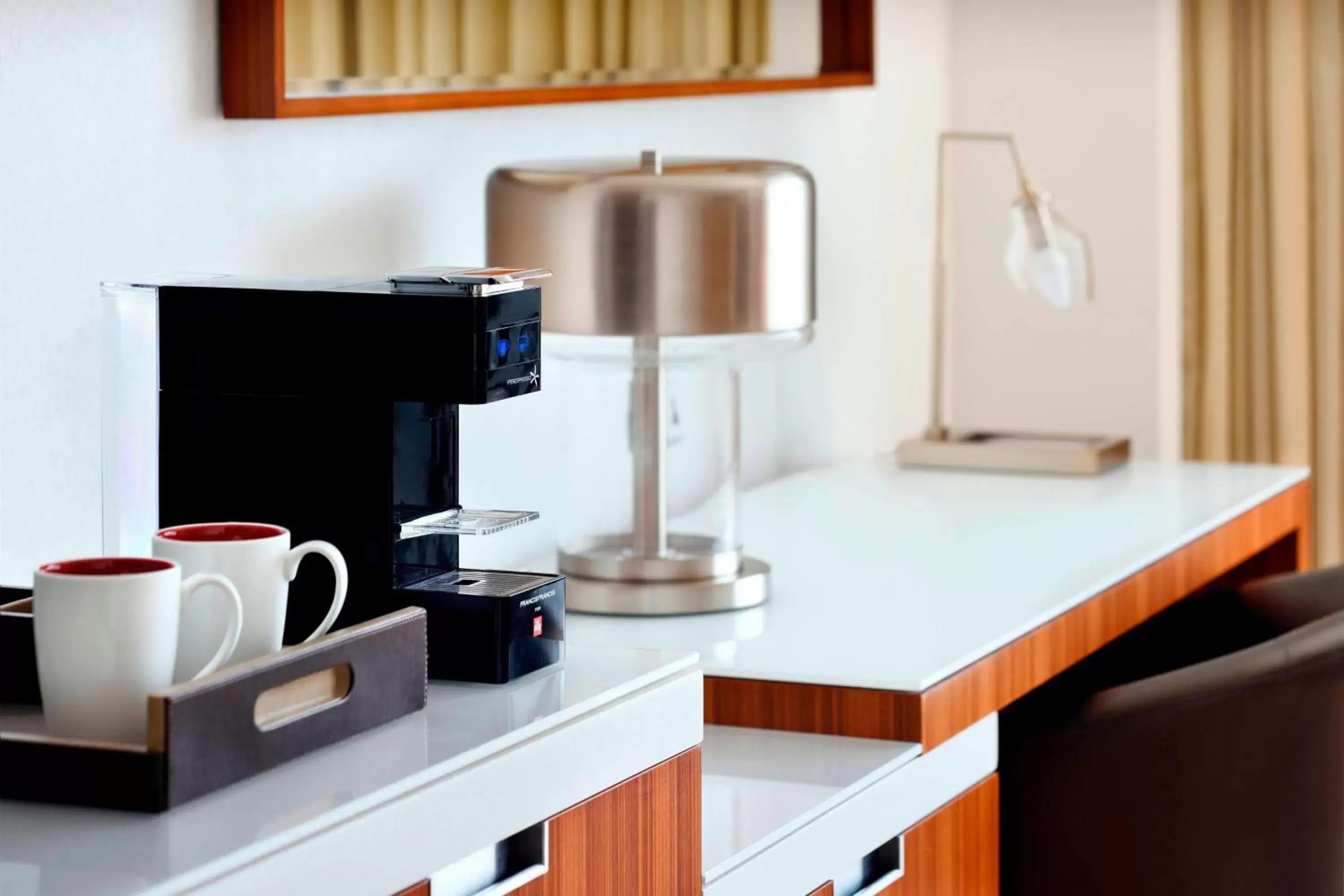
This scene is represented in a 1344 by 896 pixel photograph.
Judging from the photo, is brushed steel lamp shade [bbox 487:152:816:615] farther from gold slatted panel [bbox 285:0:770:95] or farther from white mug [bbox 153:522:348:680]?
white mug [bbox 153:522:348:680]

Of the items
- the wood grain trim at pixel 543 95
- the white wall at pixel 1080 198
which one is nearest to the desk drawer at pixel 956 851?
the wood grain trim at pixel 543 95

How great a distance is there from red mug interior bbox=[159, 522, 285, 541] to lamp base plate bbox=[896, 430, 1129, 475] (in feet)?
6.41

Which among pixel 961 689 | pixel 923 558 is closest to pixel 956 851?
pixel 961 689

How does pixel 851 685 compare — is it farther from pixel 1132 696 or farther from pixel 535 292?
pixel 535 292

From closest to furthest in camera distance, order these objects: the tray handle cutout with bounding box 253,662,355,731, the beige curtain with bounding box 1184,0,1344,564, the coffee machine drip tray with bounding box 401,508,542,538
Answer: the tray handle cutout with bounding box 253,662,355,731 → the coffee machine drip tray with bounding box 401,508,542,538 → the beige curtain with bounding box 1184,0,1344,564

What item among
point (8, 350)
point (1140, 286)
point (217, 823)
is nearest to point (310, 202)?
point (8, 350)

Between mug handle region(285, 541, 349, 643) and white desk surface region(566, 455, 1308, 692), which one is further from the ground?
mug handle region(285, 541, 349, 643)

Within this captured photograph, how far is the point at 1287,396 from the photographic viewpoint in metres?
3.54

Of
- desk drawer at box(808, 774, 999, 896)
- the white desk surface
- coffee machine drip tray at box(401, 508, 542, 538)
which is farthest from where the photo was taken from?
the white desk surface

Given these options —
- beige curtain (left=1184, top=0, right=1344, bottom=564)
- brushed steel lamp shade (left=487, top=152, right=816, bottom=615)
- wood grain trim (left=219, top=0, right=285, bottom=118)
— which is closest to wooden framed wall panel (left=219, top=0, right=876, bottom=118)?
wood grain trim (left=219, top=0, right=285, bottom=118)

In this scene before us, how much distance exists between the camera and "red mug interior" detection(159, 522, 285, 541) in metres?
1.15

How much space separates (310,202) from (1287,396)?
2.25 meters

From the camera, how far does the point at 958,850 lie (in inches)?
70.7

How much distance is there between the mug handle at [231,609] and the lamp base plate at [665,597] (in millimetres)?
961
